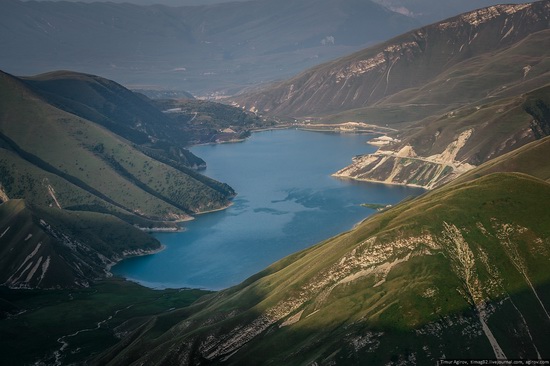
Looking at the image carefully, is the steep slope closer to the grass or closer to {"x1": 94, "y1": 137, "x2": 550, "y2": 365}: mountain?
the grass

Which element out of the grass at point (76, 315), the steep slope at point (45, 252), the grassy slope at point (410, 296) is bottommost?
the grassy slope at point (410, 296)

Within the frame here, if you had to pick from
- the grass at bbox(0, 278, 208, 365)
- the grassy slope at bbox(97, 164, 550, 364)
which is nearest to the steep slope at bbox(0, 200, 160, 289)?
the grass at bbox(0, 278, 208, 365)

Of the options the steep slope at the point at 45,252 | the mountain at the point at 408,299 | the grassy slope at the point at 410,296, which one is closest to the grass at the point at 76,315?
the steep slope at the point at 45,252

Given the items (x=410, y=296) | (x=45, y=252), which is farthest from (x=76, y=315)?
(x=410, y=296)

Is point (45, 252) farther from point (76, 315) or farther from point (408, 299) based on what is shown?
point (408, 299)

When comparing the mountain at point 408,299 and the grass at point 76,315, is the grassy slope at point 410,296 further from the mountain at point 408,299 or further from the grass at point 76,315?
the grass at point 76,315
